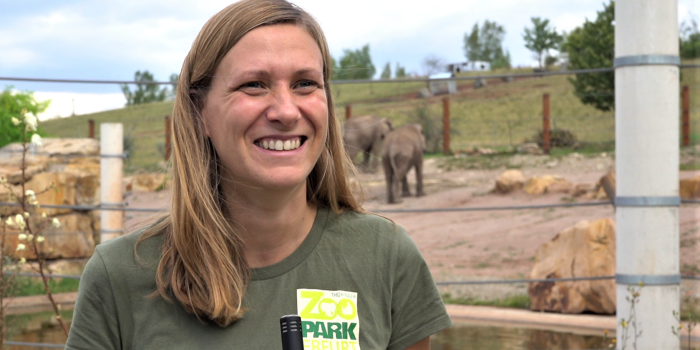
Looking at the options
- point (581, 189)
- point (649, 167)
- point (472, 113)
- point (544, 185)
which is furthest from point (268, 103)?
point (472, 113)

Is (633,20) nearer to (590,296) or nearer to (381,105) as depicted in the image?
(590,296)

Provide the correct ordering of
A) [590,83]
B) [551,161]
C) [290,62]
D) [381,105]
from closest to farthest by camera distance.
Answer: [290,62], [551,161], [590,83], [381,105]

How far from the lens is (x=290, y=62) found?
151cm

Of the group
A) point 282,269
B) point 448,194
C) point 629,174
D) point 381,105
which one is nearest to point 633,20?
point 629,174

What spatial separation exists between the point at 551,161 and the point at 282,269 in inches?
614

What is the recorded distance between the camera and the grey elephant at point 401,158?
14898 millimetres

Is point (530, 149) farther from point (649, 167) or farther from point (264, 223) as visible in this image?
point (264, 223)

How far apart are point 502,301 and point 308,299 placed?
542 centimetres

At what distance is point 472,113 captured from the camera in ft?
112

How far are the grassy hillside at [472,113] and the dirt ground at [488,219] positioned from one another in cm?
516

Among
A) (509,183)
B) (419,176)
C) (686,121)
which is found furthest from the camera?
(686,121)

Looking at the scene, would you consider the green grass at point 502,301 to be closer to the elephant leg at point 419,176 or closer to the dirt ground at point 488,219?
the dirt ground at point 488,219

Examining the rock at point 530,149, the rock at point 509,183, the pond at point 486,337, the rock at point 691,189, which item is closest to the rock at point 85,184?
the pond at point 486,337

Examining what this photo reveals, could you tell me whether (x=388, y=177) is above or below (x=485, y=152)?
below
